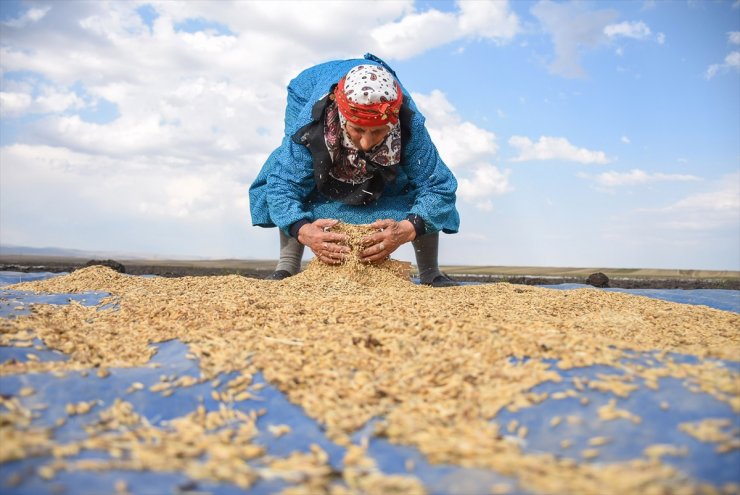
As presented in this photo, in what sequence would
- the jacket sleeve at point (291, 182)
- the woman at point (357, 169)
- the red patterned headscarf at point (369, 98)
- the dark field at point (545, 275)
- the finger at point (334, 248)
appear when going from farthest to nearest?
the dark field at point (545, 275)
the jacket sleeve at point (291, 182)
the finger at point (334, 248)
the woman at point (357, 169)
the red patterned headscarf at point (369, 98)

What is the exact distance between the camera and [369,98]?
3.72 m

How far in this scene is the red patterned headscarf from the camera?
3.73m

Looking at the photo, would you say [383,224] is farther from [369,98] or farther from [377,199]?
[369,98]

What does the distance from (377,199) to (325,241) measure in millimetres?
735

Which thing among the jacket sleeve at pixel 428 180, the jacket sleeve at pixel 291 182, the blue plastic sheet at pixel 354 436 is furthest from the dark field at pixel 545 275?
the blue plastic sheet at pixel 354 436

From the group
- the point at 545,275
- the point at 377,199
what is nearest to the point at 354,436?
the point at 377,199

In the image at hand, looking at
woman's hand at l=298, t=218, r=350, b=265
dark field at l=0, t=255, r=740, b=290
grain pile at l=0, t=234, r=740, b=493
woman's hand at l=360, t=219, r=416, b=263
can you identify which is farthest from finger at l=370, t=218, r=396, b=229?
dark field at l=0, t=255, r=740, b=290

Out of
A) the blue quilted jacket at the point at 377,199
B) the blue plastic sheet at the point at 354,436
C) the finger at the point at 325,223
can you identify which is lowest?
the blue plastic sheet at the point at 354,436

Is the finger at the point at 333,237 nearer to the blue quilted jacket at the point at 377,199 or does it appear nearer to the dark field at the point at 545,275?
the blue quilted jacket at the point at 377,199

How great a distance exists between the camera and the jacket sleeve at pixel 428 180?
14.5 ft

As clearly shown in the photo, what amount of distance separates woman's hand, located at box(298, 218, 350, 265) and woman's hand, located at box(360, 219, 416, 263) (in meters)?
0.15

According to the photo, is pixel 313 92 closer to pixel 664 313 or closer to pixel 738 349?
pixel 664 313

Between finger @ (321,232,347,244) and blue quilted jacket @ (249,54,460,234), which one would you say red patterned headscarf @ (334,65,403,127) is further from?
finger @ (321,232,347,244)

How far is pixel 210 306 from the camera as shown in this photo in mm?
3014
